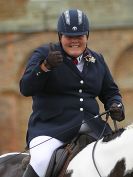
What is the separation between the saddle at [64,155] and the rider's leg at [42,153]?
39mm

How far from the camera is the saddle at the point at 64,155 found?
18.1 ft

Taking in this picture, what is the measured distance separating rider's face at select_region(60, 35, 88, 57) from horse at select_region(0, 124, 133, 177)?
2.19 ft

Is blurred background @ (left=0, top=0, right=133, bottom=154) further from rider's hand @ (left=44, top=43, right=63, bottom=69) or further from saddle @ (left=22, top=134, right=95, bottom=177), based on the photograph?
rider's hand @ (left=44, top=43, right=63, bottom=69)

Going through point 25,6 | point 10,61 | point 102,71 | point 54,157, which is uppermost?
point 102,71

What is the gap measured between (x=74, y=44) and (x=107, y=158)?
91cm

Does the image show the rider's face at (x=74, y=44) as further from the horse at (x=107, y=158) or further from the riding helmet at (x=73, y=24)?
the horse at (x=107, y=158)

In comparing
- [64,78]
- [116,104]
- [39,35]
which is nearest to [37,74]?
[64,78]

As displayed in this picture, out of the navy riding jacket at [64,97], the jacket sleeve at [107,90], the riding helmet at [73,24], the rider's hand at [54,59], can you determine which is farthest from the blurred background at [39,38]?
the rider's hand at [54,59]

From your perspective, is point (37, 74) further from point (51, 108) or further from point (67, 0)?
point (67, 0)

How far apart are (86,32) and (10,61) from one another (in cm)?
1800

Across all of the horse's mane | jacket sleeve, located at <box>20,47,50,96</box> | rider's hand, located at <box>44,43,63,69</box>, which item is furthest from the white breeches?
rider's hand, located at <box>44,43,63,69</box>

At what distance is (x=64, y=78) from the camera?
5.75 metres

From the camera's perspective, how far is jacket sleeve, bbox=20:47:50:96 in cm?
553

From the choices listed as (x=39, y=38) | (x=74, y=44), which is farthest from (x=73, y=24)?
(x=39, y=38)
